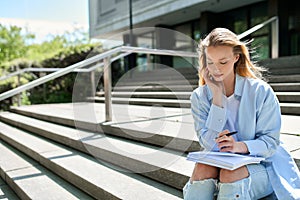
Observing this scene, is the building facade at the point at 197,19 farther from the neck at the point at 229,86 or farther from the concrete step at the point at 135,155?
the neck at the point at 229,86

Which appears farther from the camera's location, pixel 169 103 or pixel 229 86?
pixel 169 103

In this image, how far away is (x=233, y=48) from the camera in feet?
4.60

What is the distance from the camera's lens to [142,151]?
256cm

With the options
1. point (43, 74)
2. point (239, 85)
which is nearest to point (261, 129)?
point (239, 85)

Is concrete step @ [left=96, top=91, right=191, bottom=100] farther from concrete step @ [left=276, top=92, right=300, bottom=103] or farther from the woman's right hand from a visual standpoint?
the woman's right hand

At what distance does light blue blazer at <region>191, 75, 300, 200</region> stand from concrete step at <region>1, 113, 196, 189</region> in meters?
0.62

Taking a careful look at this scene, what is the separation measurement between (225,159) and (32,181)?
199cm

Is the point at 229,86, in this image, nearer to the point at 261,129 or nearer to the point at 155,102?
the point at 261,129

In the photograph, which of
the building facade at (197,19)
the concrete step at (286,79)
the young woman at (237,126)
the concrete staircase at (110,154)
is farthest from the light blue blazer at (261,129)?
the building facade at (197,19)

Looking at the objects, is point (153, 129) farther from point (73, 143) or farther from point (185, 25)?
point (185, 25)

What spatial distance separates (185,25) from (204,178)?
1057 cm

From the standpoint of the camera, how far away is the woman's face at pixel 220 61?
→ 4.53ft

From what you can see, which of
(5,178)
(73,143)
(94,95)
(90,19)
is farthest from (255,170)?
(90,19)

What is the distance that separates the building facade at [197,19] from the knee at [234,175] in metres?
5.80
